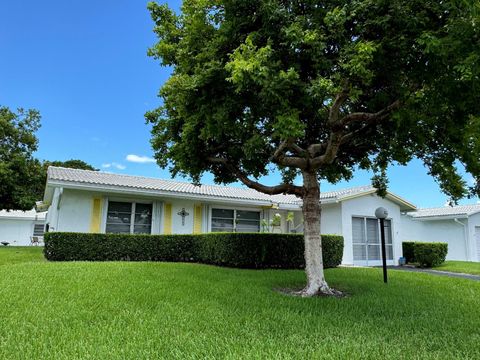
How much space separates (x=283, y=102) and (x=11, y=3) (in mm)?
14921

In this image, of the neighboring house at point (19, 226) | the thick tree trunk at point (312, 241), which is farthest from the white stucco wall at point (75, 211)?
the neighboring house at point (19, 226)

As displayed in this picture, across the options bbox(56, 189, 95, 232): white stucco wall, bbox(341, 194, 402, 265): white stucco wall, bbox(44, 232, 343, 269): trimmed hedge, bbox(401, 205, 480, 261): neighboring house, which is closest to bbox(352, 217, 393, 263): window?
bbox(341, 194, 402, 265): white stucco wall

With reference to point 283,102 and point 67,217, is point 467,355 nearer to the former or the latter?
point 283,102

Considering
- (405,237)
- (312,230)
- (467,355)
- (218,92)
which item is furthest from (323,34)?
(405,237)

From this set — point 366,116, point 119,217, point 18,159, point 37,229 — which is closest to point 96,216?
point 119,217

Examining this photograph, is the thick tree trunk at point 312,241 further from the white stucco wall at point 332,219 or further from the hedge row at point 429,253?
the hedge row at point 429,253

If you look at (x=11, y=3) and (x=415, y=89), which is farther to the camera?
(x=11, y=3)

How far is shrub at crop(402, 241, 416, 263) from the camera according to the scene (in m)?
18.9

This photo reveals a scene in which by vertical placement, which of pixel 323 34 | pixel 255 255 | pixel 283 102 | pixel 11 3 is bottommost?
pixel 255 255

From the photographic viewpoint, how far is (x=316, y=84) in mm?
5469

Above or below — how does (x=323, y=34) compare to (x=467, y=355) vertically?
above

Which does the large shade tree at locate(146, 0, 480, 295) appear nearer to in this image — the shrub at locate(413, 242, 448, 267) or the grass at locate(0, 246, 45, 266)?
the grass at locate(0, 246, 45, 266)

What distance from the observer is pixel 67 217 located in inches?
549

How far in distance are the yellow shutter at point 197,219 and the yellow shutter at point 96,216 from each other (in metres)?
4.35
